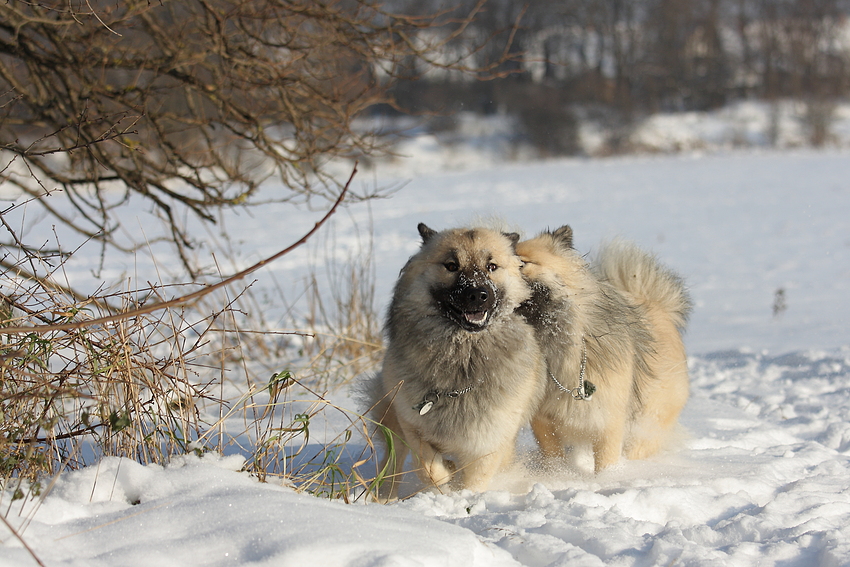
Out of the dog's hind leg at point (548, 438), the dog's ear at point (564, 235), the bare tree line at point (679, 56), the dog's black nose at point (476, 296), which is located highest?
the bare tree line at point (679, 56)

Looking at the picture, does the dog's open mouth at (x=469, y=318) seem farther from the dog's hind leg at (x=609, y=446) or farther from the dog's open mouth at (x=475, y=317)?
the dog's hind leg at (x=609, y=446)

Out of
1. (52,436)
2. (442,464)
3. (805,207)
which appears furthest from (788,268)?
(52,436)

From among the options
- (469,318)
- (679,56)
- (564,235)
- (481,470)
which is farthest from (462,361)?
(679,56)

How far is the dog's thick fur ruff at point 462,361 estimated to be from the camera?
2.81 m

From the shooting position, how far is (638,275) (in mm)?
3625

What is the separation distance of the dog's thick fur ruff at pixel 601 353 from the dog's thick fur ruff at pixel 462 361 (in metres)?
0.18

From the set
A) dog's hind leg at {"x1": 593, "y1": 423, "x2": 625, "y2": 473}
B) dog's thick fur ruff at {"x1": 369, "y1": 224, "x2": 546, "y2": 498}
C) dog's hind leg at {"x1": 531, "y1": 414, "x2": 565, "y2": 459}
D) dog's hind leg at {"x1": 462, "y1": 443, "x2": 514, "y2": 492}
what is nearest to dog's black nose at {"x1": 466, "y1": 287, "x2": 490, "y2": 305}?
dog's thick fur ruff at {"x1": 369, "y1": 224, "x2": 546, "y2": 498}

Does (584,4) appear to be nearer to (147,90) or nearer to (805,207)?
(805,207)

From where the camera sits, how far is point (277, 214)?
51.0 feet

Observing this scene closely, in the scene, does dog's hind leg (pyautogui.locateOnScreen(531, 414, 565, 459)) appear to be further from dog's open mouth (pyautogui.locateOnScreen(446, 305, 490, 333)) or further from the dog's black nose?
the dog's black nose

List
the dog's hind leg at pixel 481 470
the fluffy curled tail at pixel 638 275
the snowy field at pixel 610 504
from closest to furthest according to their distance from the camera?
the snowy field at pixel 610 504, the dog's hind leg at pixel 481 470, the fluffy curled tail at pixel 638 275

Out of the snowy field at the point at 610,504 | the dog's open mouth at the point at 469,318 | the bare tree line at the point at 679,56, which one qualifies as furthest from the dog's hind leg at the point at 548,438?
the bare tree line at the point at 679,56

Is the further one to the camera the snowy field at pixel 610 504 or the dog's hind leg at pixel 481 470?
the dog's hind leg at pixel 481 470

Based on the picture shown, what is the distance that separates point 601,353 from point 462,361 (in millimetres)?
738
